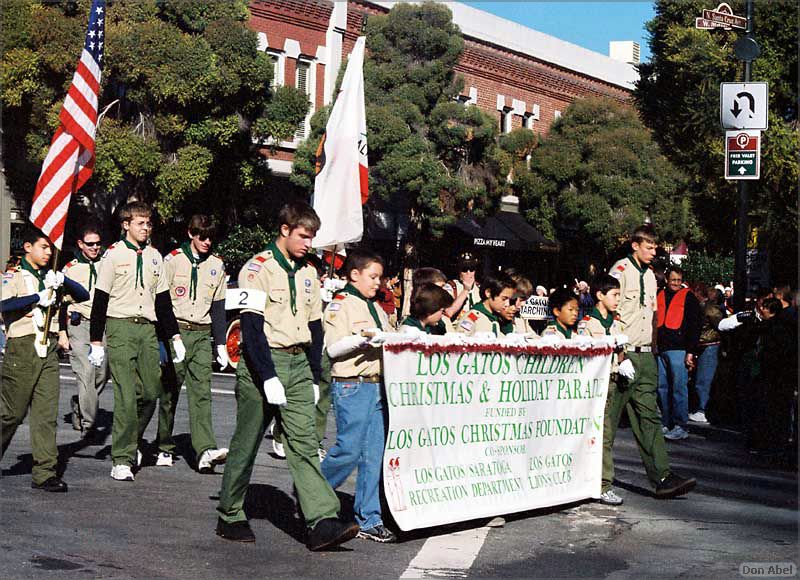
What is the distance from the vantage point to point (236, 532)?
758cm

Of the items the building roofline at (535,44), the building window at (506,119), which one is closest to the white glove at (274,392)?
the building roofline at (535,44)

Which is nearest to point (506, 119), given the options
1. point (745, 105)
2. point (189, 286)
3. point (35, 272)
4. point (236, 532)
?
point (745, 105)

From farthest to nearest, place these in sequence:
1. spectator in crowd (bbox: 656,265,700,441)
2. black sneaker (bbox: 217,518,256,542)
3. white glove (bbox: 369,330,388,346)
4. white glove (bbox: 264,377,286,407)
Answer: spectator in crowd (bbox: 656,265,700,441) → white glove (bbox: 369,330,388,346) → black sneaker (bbox: 217,518,256,542) → white glove (bbox: 264,377,286,407)

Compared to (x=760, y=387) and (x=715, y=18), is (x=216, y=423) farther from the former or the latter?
(x=715, y=18)

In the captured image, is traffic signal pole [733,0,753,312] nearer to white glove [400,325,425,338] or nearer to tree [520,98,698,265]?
white glove [400,325,425,338]


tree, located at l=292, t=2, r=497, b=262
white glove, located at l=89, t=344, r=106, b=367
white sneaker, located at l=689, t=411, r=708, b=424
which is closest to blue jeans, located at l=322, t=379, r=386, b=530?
white glove, located at l=89, t=344, r=106, b=367

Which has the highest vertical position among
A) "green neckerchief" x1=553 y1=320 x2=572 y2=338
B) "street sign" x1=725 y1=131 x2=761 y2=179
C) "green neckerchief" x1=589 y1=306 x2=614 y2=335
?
"street sign" x1=725 y1=131 x2=761 y2=179

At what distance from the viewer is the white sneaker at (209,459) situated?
1014 cm

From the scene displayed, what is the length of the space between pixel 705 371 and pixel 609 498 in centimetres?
752

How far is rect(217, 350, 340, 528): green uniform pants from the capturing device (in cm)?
741

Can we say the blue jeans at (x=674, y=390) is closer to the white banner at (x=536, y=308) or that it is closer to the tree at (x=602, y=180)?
the white banner at (x=536, y=308)

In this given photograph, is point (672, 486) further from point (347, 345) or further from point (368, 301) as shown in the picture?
point (347, 345)

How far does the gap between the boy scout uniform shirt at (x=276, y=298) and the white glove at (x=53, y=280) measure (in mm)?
2152

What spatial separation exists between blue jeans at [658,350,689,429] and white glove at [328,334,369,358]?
753 centimetres
